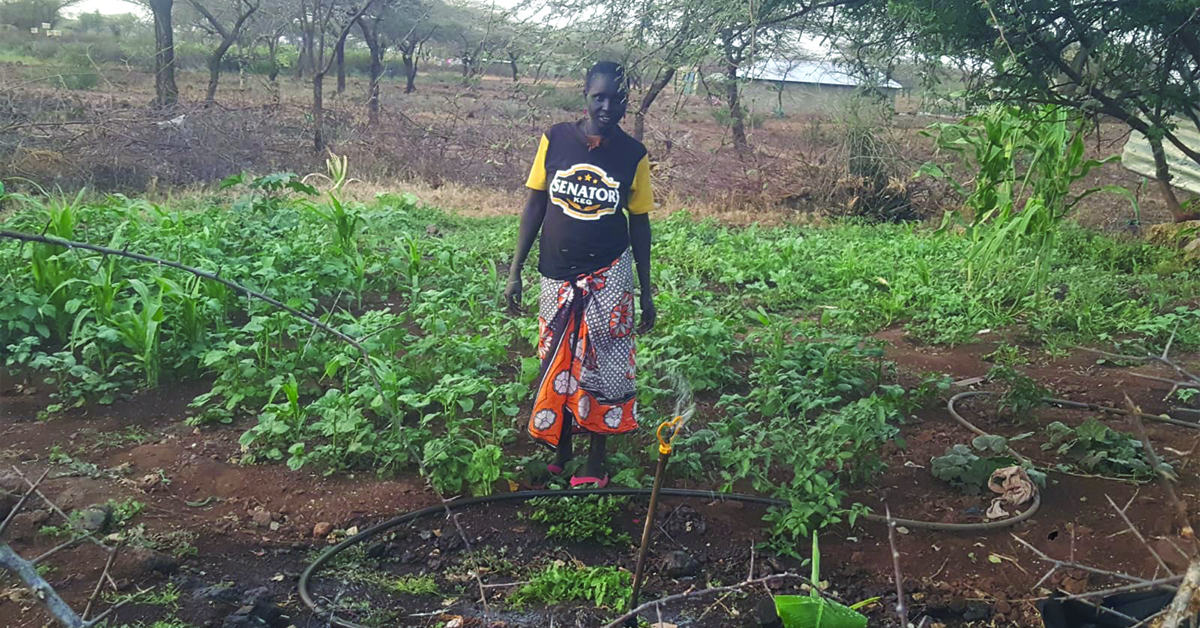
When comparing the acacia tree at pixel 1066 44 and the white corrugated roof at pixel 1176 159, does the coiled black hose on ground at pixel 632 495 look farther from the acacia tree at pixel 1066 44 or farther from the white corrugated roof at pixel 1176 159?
the white corrugated roof at pixel 1176 159

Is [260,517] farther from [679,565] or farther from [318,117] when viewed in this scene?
[318,117]

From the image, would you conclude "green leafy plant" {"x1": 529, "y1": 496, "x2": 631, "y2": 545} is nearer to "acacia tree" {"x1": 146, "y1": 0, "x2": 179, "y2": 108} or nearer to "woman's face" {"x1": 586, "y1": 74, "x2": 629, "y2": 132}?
"woman's face" {"x1": 586, "y1": 74, "x2": 629, "y2": 132}

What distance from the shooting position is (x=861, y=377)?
4.84m

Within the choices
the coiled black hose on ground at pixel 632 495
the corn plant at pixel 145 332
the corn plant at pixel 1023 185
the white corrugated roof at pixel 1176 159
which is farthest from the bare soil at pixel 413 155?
the coiled black hose on ground at pixel 632 495

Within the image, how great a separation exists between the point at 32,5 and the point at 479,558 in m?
22.2

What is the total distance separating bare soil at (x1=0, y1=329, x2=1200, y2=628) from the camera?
119 inches

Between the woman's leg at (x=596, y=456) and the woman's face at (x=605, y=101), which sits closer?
the woman's face at (x=605, y=101)

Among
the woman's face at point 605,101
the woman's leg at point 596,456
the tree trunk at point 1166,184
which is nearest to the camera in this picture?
the woman's face at point 605,101

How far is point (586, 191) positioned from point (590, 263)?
0.28 m

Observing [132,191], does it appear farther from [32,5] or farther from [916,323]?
[32,5]

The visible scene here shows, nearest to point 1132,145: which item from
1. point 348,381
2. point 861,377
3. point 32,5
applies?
point 861,377

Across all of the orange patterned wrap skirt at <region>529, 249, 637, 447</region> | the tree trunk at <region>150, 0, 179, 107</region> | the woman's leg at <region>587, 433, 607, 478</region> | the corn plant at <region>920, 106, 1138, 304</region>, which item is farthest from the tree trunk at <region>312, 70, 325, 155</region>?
the woman's leg at <region>587, 433, 607, 478</region>

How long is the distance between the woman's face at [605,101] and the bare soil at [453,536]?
1500 millimetres

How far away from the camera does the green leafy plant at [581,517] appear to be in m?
3.43
